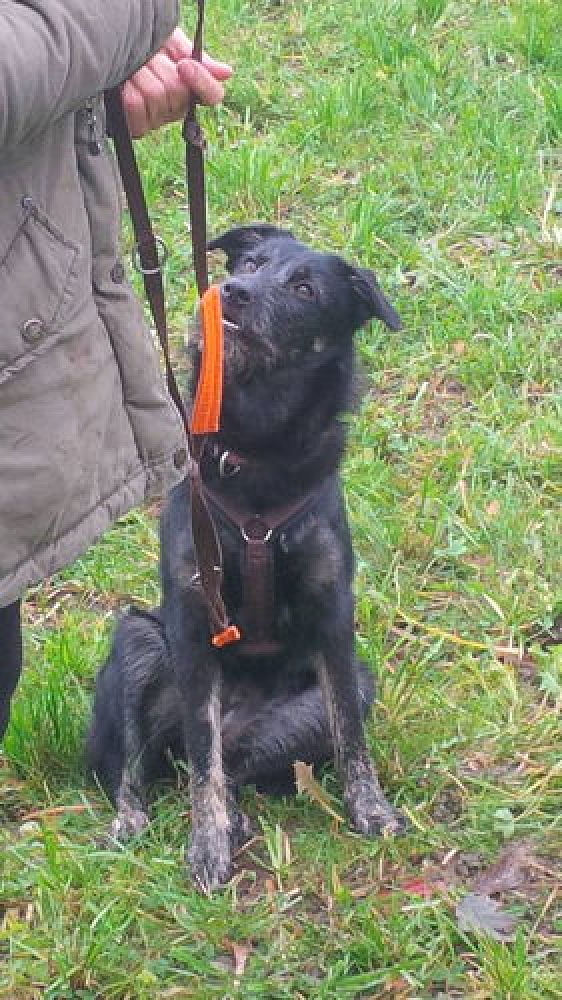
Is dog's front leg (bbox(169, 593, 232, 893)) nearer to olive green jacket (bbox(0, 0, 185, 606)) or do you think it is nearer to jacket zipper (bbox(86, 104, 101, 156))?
olive green jacket (bbox(0, 0, 185, 606))

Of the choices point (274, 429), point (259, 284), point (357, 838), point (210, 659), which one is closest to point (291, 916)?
point (357, 838)

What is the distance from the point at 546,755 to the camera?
139 inches

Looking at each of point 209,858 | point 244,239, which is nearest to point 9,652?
point 209,858

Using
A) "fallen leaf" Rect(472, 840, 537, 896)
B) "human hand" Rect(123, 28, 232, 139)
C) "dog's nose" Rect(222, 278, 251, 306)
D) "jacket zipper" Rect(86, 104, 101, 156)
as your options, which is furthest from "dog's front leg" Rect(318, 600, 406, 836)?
"jacket zipper" Rect(86, 104, 101, 156)

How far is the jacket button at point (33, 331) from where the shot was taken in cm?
190

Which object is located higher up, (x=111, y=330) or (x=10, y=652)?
(x=111, y=330)

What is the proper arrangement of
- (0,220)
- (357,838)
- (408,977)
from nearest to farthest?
(0,220), (408,977), (357,838)

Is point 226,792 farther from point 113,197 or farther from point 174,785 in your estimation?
point 113,197

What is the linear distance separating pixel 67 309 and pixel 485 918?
5.52 feet

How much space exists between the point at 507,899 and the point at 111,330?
5.41ft

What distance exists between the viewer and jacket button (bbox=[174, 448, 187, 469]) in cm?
224

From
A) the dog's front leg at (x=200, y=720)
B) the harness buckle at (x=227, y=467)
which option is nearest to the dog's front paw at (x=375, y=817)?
the dog's front leg at (x=200, y=720)

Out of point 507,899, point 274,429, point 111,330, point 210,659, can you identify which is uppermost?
point 111,330

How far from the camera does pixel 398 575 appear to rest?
4262 millimetres
